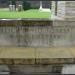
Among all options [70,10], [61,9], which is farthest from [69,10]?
[61,9]

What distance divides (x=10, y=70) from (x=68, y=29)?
153cm

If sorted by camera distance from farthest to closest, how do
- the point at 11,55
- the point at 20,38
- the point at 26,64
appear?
the point at 20,38, the point at 11,55, the point at 26,64

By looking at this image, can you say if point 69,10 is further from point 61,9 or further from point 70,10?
point 61,9

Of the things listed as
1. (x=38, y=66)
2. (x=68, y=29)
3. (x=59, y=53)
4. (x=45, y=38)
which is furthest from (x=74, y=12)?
(x=38, y=66)

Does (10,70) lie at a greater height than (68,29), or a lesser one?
→ lesser

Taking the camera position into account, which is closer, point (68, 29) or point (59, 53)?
point (59, 53)

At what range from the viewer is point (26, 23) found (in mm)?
5164

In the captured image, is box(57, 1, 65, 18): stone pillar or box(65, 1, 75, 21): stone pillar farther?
box(57, 1, 65, 18): stone pillar

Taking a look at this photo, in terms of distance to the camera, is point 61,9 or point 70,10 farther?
point 61,9

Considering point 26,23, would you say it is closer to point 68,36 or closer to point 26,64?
point 68,36

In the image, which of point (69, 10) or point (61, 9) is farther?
point (61, 9)

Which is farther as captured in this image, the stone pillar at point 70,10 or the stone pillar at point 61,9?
the stone pillar at point 61,9

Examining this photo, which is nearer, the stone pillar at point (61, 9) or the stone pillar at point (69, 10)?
the stone pillar at point (69, 10)

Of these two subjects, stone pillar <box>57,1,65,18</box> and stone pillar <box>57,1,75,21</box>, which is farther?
stone pillar <box>57,1,65,18</box>
